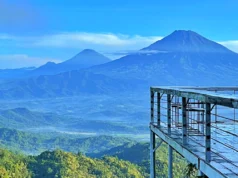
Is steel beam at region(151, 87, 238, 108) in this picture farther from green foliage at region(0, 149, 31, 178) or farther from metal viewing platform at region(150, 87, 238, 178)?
green foliage at region(0, 149, 31, 178)

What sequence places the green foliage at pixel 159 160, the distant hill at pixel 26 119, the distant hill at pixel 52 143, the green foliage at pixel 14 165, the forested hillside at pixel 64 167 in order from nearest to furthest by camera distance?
1. the green foliage at pixel 14 165
2. the green foliage at pixel 159 160
3. the forested hillside at pixel 64 167
4. the distant hill at pixel 52 143
5. the distant hill at pixel 26 119

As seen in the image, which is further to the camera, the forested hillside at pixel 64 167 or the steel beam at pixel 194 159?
the forested hillside at pixel 64 167

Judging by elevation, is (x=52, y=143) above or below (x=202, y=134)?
below

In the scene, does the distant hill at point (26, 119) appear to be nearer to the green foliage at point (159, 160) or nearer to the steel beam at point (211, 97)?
the green foliage at point (159, 160)

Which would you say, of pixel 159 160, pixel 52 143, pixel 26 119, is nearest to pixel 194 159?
pixel 159 160

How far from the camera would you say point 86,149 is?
9625 cm

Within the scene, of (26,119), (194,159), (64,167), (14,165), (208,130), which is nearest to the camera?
(208,130)

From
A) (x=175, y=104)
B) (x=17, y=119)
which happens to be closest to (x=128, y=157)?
(x=175, y=104)

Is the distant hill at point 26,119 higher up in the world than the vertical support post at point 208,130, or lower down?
lower down

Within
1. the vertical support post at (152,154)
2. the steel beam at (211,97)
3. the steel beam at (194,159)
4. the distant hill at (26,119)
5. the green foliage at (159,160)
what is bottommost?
the distant hill at (26,119)

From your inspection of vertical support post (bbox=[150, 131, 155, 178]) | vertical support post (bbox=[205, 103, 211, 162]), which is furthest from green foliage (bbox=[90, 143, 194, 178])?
vertical support post (bbox=[205, 103, 211, 162])

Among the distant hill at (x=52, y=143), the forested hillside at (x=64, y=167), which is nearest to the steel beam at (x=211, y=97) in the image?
the forested hillside at (x=64, y=167)

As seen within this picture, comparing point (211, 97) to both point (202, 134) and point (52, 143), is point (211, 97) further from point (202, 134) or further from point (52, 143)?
point (52, 143)

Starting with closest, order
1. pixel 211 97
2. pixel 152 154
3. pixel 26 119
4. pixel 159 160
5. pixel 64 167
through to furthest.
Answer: pixel 211 97 → pixel 152 154 → pixel 64 167 → pixel 159 160 → pixel 26 119
